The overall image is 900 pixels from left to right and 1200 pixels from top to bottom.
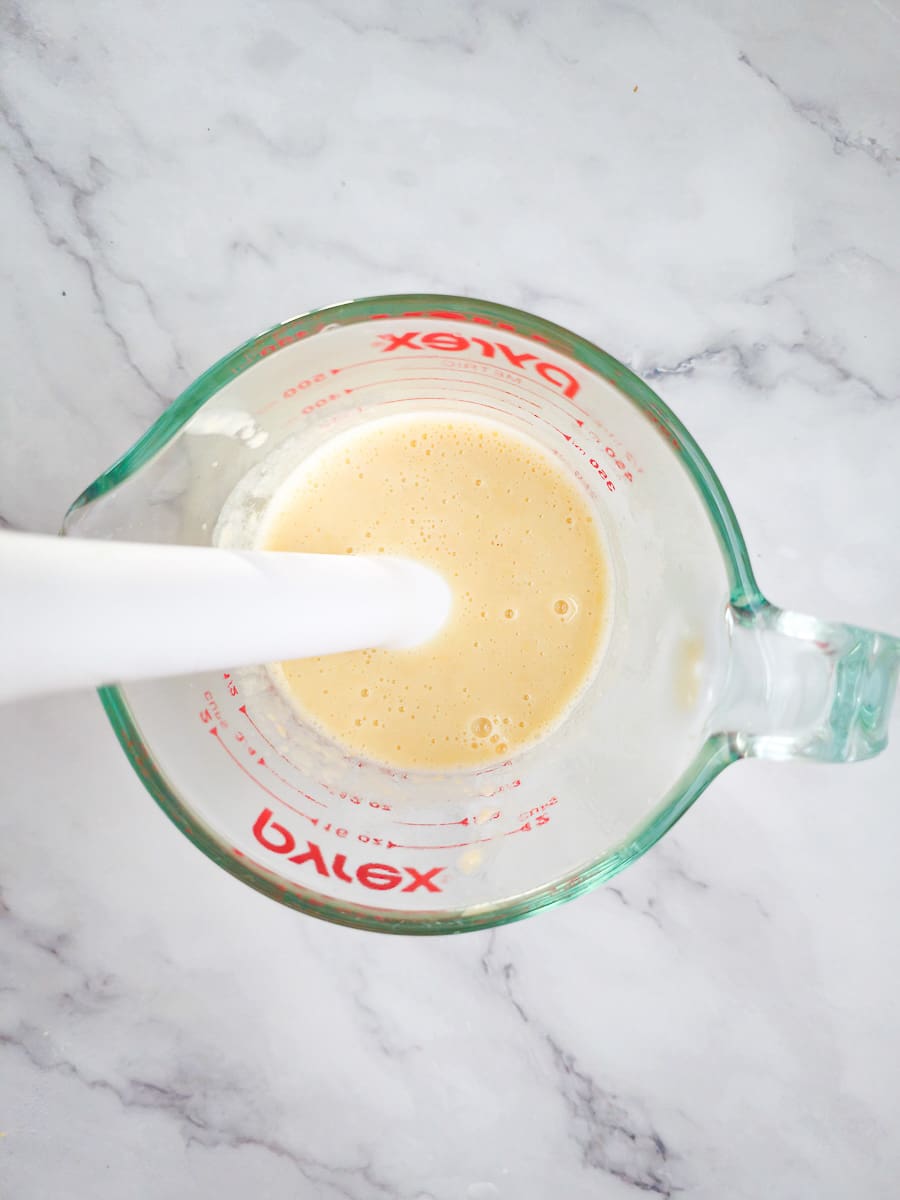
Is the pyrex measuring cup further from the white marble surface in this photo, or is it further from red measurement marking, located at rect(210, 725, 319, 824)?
the white marble surface

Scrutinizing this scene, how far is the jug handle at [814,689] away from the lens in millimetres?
538

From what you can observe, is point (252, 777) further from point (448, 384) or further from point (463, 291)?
point (463, 291)

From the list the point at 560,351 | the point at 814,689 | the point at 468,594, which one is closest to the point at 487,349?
the point at 560,351

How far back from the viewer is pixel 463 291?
0.82 metres

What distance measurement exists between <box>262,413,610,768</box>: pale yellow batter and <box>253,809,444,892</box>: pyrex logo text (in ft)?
0.33

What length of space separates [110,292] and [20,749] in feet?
1.25

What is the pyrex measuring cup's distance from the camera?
565 millimetres

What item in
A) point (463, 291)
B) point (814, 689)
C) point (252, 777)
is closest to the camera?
point (814, 689)

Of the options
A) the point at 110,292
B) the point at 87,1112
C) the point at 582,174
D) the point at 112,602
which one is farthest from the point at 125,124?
the point at 87,1112

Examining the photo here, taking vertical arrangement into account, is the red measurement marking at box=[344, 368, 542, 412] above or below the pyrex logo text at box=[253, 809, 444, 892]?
above

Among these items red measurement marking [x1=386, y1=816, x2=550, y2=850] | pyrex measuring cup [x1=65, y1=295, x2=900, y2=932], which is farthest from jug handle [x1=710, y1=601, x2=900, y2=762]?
red measurement marking [x1=386, y1=816, x2=550, y2=850]

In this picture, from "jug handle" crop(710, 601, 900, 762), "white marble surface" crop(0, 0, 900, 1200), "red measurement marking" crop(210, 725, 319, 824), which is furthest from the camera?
"white marble surface" crop(0, 0, 900, 1200)

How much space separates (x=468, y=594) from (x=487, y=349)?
18 centimetres

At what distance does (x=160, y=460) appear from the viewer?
0.58 metres
